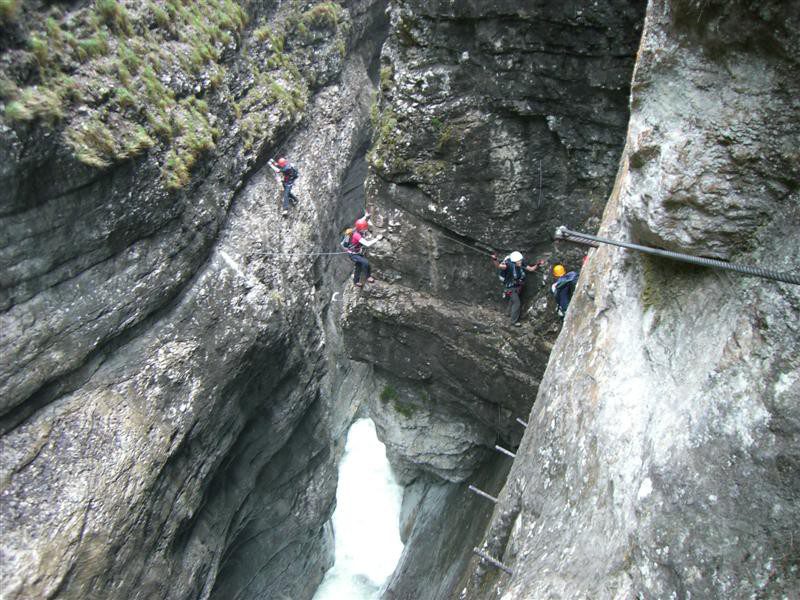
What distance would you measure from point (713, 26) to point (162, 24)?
1164 cm

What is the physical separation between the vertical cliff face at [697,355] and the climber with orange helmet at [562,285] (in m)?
3.64

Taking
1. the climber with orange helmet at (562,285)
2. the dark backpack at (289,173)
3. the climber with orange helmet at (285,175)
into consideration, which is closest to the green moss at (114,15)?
the climber with orange helmet at (285,175)

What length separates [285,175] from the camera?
1462cm

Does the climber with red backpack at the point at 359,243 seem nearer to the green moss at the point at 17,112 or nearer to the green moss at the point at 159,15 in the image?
the green moss at the point at 17,112

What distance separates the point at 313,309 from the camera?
1573 cm

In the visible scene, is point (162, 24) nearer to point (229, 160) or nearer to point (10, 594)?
point (229, 160)

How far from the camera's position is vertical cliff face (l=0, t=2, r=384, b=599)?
895 cm

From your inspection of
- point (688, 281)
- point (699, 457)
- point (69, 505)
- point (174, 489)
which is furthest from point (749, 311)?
point (174, 489)

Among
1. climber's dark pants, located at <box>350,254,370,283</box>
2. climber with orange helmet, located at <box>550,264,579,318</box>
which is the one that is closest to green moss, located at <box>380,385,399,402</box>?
climber's dark pants, located at <box>350,254,370,283</box>

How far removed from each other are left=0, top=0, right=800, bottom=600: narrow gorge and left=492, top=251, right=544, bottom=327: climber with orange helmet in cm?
32

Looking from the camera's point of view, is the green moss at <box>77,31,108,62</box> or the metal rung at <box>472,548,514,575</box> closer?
the metal rung at <box>472,548,514,575</box>

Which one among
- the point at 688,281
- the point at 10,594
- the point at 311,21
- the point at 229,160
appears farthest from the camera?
the point at 311,21

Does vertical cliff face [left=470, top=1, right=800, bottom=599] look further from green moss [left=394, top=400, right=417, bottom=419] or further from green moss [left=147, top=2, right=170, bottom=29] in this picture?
green moss [left=147, top=2, right=170, bottom=29]

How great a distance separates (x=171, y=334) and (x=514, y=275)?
22.6 ft
